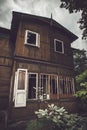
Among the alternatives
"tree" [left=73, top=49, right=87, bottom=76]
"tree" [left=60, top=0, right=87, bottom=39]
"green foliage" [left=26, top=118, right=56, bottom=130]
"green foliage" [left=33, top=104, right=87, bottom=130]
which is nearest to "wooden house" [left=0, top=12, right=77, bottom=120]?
"green foliage" [left=26, top=118, right=56, bottom=130]

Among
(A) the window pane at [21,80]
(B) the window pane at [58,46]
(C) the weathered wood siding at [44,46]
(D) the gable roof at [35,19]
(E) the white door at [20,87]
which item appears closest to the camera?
(E) the white door at [20,87]

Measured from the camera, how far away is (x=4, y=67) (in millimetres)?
11602

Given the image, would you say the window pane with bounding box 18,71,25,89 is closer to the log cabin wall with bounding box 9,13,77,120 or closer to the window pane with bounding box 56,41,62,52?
the log cabin wall with bounding box 9,13,77,120

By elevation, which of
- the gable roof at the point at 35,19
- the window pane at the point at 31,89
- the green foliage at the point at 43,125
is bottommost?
the green foliage at the point at 43,125

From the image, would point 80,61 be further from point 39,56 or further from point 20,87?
point 20,87

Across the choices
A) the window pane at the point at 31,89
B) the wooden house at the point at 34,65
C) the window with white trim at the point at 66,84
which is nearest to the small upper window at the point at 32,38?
the wooden house at the point at 34,65

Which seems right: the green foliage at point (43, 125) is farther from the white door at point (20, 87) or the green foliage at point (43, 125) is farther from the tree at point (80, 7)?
the tree at point (80, 7)

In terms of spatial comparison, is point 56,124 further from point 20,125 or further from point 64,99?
point 64,99

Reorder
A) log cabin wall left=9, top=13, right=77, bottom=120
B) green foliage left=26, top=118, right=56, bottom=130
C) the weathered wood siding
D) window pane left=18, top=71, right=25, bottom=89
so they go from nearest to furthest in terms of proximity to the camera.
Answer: green foliage left=26, top=118, right=56, bottom=130, window pane left=18, top=71, right=25, bottom=89, log cabin wall left=9, top=13, right=77, bottom=120, the weathered wood siding

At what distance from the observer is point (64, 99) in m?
11.1

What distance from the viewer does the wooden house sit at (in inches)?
355

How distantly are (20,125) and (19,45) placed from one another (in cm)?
581

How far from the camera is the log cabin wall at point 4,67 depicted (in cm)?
1110

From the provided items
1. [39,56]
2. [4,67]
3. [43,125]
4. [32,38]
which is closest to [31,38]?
[32,38]
